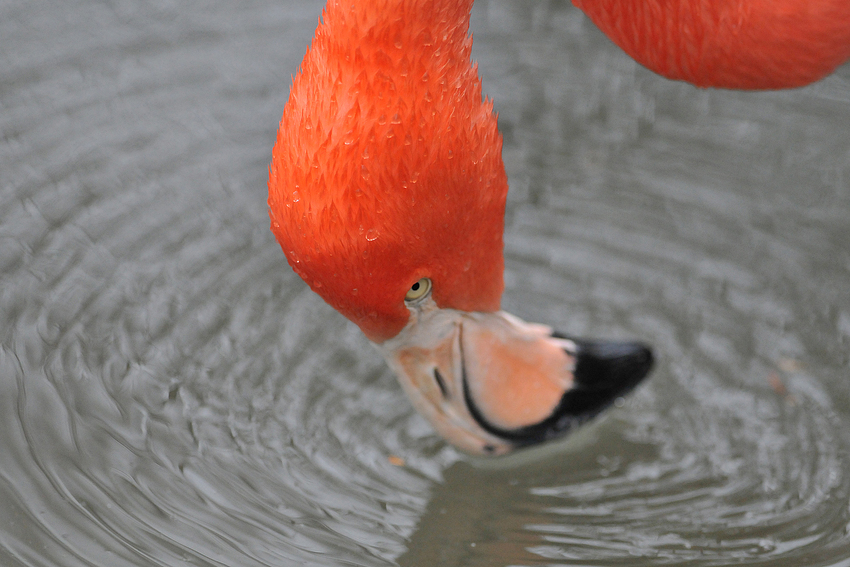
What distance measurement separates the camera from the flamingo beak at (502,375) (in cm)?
273

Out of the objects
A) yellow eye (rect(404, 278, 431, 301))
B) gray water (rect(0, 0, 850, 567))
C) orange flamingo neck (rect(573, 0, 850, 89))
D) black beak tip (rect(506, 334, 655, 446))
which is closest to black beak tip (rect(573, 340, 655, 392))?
black beak tip (rect(506, 334, 655, 446))

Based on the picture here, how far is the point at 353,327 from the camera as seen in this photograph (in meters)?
3.44

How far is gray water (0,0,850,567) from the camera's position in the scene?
105 inches

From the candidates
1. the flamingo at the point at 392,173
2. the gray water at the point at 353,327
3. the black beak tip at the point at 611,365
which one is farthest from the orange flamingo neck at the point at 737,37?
the gray water at the point at 353,327

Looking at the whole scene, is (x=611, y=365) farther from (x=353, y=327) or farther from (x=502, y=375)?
(x=353, y=327)

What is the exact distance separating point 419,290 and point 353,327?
39.7 inches

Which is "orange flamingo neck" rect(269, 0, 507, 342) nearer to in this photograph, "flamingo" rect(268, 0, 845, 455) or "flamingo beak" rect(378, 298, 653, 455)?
"flamingo" rect(268, 0, 845, 455)

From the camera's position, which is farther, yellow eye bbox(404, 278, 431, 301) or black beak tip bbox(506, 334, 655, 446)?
black beak tip bbox(506, 334, 655, 446)

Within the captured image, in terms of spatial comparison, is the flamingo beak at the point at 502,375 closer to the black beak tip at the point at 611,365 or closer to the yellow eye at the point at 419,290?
the black beak tip at the point at 611,365

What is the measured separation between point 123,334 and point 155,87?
152 cm

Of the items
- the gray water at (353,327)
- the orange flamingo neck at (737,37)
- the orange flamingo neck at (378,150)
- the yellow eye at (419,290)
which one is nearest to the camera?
the orange flamingo neck at (378,150)

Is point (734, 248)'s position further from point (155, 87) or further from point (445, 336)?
point (155, 87)

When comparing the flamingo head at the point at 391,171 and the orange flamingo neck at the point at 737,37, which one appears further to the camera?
the orange flamingo neck at the point at 737,37

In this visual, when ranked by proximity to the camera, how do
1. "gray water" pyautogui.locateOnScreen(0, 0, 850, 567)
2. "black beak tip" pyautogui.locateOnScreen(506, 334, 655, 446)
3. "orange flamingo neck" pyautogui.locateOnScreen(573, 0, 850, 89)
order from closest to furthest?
1. "orange flamingo neck" pyautogui.locateOnScreen(573, 0, 850, 89)
2. "gray water" pyautogui.locateOnScreen(0, 0, 850, 567)
3. "black beak tip" pyautogui.locateOnScreen(506, 334, 655, 446)
